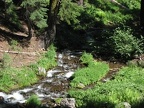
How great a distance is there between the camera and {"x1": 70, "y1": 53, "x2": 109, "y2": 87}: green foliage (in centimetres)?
1716

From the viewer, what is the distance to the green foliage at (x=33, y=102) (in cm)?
1430

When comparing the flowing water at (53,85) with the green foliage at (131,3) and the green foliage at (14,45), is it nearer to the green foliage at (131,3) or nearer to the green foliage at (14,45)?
the green foliage at (14,45)

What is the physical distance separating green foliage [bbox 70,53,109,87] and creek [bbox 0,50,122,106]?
31 centimetres

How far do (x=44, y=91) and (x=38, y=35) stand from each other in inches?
238

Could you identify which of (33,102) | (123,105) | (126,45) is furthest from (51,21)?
(123,105)

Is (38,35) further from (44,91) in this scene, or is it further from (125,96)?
(125,96)

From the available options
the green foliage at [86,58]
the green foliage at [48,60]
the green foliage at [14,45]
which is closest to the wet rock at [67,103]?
the green foliage at [48,60]

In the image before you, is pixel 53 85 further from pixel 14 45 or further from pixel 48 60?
pixel 14 45

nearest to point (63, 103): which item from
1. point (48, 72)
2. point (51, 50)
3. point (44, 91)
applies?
point (44, 91)

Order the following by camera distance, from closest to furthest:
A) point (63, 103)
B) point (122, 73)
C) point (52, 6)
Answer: point (63, 103), point (122, 73), point (52, 6)

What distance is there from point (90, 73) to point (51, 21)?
473cm

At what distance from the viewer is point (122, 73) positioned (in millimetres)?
18125

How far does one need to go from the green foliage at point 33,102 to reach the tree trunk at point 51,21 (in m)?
6.94

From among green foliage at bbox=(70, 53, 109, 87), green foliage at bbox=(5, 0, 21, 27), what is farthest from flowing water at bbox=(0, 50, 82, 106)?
green foliage at bbox=(5, 0, 21, 27)
